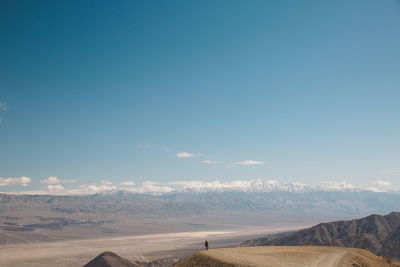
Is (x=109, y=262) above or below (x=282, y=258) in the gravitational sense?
below

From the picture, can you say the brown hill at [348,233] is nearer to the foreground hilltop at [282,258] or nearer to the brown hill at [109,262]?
the brown hill at [109,262]

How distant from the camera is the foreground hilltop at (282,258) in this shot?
37875mm

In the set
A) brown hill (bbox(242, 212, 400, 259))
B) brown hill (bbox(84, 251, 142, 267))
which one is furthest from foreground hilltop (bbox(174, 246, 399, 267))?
brown hill (bbox(242, 212, 400, 259))

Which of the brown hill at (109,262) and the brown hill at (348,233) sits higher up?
the brown hill at (348,233)

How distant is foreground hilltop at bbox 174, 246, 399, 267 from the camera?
3788 centimetres

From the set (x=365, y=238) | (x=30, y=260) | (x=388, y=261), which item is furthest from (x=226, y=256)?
(x=30, y=260)

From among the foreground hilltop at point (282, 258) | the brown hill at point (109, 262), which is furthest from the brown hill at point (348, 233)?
the foreground hilltop at point (282, 258)

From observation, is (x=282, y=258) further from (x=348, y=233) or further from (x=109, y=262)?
(x=348, y=233)

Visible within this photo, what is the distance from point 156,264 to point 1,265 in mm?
90372

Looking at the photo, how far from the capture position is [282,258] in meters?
42.7

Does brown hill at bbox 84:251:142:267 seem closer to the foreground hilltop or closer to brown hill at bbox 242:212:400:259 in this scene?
the foreground hilltop

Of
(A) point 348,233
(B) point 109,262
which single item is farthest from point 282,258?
(A) point 348,233

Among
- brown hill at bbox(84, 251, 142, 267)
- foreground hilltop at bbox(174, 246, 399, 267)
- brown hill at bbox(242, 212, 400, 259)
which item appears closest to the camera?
foreground hilltop at bbox(174, 246, 399, 267)

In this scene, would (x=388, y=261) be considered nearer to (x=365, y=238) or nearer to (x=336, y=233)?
(x=365, y=238)
